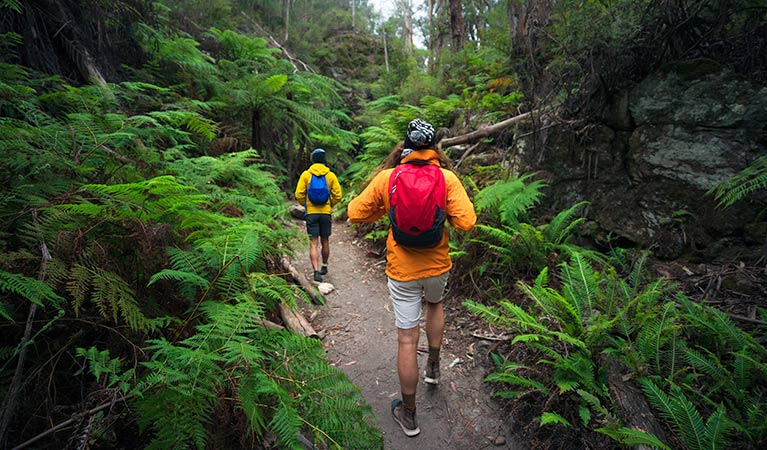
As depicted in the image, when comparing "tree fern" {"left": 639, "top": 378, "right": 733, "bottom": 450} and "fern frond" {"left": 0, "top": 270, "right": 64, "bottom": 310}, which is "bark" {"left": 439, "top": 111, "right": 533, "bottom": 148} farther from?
"fern frond" {"left": 0, "top": 270, "right": 64, "bottom": 310}

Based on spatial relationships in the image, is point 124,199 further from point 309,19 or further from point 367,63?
point 309,19

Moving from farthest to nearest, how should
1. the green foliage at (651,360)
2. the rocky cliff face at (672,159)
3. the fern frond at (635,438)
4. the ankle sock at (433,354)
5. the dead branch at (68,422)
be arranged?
→ the rocky cliff face at (672,159) → the ankle sock at (433,354) → the green foliage at (651,360) → the fern frond at (635,438) → the dead branch at (68,422)

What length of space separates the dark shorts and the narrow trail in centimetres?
83

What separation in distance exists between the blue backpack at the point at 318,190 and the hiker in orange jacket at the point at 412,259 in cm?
258

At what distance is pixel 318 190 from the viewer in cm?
516

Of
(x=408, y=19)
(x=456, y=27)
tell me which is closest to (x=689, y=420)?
(x=456, y=27)

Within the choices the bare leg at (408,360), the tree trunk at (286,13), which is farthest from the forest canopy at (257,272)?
the tree trunk at (286,13)

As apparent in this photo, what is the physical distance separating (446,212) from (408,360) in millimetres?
1225

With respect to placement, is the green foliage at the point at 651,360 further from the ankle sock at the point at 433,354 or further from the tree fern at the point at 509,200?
the tree fern at the point at 509,200

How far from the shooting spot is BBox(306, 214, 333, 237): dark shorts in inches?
209

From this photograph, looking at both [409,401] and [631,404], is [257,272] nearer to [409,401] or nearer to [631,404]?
[409,401]

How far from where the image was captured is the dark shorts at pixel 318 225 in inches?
209

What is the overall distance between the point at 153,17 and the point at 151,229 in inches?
283

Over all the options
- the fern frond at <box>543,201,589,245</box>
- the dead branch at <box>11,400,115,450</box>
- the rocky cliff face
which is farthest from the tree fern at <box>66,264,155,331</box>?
the rocky cliff face
